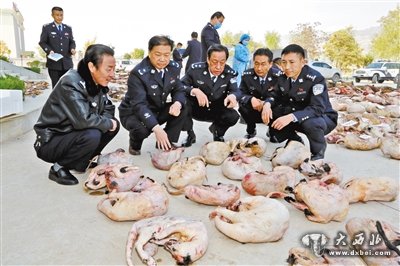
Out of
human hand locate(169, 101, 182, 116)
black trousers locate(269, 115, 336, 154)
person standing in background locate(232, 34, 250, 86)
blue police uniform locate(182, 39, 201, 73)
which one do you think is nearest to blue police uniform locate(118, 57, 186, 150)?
human hand locate(169, 101, 182, 116)

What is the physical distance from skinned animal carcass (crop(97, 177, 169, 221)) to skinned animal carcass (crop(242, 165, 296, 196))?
2.15 feet

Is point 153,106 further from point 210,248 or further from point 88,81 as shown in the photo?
point 210,248

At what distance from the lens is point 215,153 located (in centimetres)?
310

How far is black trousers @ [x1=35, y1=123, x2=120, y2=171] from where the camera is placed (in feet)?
8.38

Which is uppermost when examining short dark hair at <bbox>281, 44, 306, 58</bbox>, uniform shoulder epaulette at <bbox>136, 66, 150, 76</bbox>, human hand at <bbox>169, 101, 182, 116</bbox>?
short dark hair at <bbox>281, 44, 306, 58</bbox>

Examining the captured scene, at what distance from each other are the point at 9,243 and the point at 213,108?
2.60 metres

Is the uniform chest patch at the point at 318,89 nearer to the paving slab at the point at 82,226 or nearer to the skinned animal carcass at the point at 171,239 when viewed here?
the paving slab at the point at 82,226

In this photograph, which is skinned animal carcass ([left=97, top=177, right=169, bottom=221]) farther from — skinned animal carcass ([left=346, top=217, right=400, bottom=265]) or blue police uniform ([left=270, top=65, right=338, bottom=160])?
blue police uniform ([left=270, top=65, right=338, bottom=160])

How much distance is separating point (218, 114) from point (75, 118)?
1.82 metres

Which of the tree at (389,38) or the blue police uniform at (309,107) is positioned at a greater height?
the tree at (389,38)

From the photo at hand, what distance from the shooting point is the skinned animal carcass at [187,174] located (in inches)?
97.3

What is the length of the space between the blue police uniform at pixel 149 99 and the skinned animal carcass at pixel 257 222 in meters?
1.51

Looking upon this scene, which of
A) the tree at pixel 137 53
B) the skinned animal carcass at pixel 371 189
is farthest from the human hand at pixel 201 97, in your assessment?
the tree at pixel 137 53

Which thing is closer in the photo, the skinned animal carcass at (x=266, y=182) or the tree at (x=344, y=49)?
the skinned animal carcass at (x=266, y=182)
